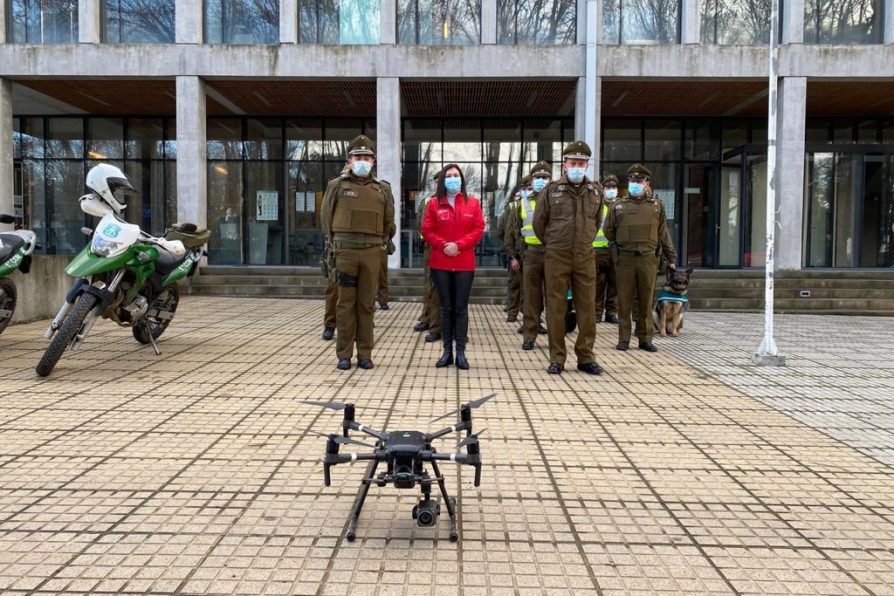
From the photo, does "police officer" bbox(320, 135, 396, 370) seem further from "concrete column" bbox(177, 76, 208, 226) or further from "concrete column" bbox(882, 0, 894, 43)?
"concrete column" bbox(882, 0, 894, 43)

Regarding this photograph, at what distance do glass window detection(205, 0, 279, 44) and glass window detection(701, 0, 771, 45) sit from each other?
1090 cm

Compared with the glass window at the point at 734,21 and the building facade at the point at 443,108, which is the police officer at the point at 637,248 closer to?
the building facade at the point at 443,108

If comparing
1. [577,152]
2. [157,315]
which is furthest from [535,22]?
[157,315]

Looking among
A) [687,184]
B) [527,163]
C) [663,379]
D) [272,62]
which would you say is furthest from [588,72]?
[663,379]

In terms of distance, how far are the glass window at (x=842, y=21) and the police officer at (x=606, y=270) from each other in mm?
10108

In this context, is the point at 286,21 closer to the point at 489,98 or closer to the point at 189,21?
the point at 189,21

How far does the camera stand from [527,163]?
2027cm

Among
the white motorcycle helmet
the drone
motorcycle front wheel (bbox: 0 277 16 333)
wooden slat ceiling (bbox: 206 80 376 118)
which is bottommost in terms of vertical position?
the drone

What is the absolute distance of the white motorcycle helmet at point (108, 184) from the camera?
6.35 meters

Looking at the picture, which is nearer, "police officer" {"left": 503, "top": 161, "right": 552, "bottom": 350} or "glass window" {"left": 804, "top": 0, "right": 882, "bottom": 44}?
"police officer" {"left": 503, "top": 161, "right": 552, "bottom": 350}

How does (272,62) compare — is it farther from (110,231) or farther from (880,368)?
(880,368)

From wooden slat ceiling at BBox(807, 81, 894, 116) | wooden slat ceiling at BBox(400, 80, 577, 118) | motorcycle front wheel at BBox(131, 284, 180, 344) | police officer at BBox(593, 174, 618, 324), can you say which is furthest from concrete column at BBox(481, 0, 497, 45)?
motorcycle front wheel at BBox(131, 284, 180, 344)

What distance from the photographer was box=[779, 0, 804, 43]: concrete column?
15977mm

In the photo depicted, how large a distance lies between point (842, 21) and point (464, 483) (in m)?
18.2
